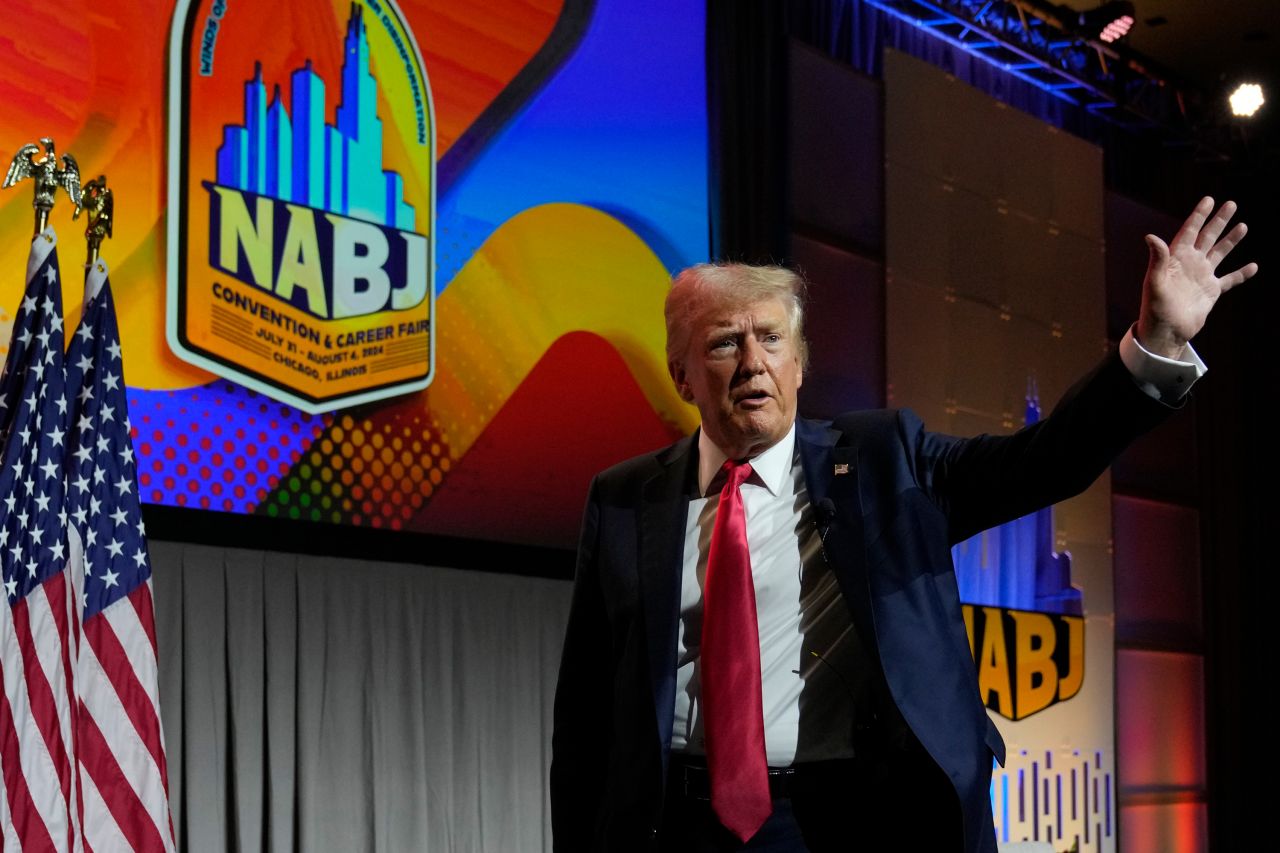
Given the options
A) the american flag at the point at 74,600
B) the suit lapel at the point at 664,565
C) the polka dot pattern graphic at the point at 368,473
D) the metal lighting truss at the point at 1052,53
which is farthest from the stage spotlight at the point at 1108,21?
the suit lapel at the point at 664,565

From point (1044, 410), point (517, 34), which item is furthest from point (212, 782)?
point (1044, 410)

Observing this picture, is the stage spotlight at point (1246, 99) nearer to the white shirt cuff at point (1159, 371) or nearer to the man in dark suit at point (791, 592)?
the man in dark suit at point (791, 592)

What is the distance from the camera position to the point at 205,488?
187 inches

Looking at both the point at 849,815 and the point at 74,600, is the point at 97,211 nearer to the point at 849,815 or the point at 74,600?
the point at 74,600

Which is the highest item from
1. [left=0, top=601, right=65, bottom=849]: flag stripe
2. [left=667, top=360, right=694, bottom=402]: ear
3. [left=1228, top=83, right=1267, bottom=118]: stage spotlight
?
[left=1228, top=83, right=1267, bottom=118]: stage spotlight

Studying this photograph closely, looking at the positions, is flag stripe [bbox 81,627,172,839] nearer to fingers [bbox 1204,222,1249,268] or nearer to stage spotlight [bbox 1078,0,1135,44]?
fingers [bbox 1204,222,1249,268]

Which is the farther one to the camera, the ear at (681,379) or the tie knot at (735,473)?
the ear at (681,379)

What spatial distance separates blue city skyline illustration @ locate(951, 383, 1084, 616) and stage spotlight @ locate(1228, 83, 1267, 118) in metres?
2.04

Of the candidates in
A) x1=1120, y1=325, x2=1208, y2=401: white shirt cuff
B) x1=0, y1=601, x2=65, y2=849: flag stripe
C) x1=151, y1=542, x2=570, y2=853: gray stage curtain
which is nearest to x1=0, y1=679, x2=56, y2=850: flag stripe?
x1=0, y1=601, x2=65, y2=849: flag stripe

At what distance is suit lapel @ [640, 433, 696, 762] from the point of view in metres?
2.10

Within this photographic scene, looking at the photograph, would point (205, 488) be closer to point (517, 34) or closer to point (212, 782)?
point (212, 782)

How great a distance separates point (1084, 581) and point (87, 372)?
607 centimetres

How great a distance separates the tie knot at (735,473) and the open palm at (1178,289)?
1.92 ft

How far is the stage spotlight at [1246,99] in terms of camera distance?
875cm
